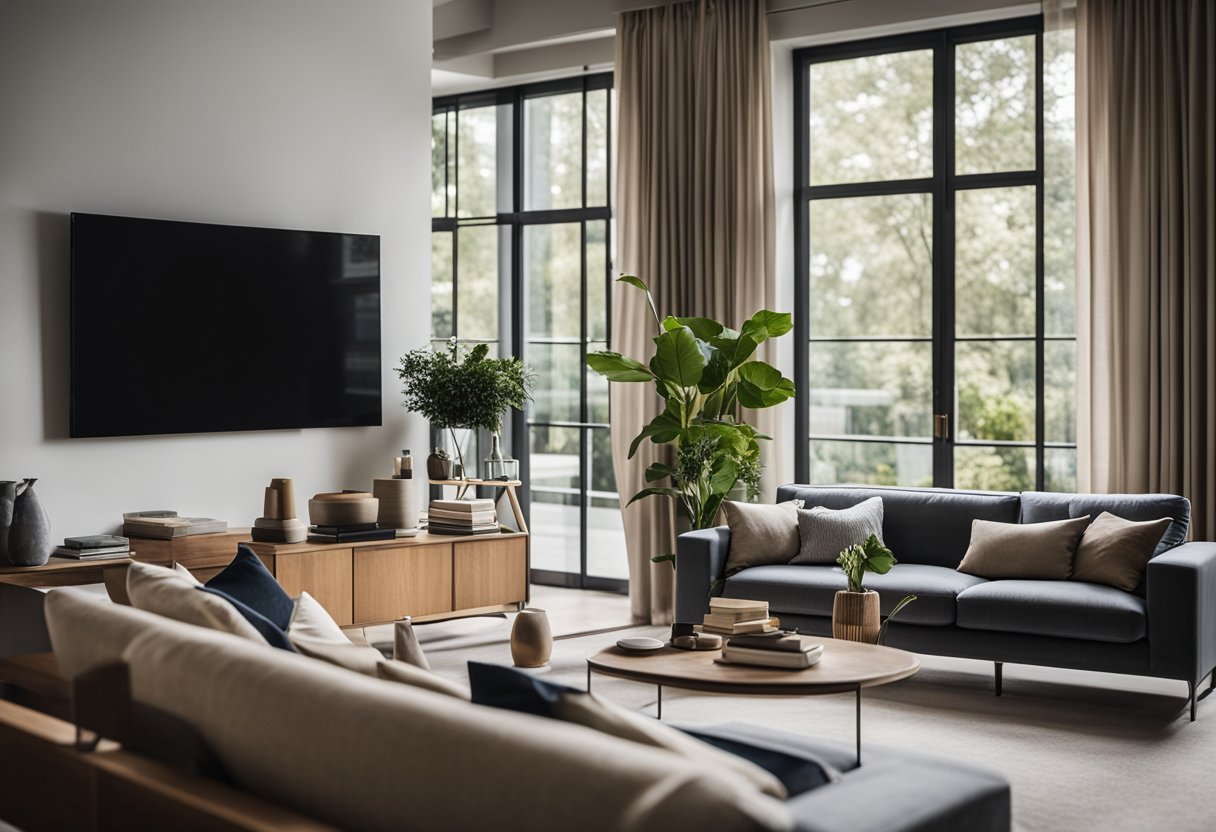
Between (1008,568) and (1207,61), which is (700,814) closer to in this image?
(1008,568)

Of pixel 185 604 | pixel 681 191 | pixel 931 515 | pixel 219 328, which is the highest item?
pixel 681 191

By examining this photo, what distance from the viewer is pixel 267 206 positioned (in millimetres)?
6238

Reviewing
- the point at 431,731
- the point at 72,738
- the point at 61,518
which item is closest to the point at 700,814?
the point at 431,731

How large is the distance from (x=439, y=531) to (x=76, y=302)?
202 centimetres

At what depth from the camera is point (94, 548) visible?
206 inches

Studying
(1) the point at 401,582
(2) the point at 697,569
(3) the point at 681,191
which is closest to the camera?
(2) the point at 697,569

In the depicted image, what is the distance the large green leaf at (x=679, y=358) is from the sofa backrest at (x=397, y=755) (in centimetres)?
407

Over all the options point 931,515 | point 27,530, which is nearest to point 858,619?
point 931,515

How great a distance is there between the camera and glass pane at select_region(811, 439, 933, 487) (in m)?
6.98

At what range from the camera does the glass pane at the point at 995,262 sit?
6.67m

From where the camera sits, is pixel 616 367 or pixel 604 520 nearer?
pixel 616 367

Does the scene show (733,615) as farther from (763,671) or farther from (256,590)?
(256,590)

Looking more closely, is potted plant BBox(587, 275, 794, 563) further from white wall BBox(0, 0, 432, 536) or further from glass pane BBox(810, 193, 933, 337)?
white wall BBox(0, 0, 432, 536)

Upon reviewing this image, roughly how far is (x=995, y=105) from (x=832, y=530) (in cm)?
248
